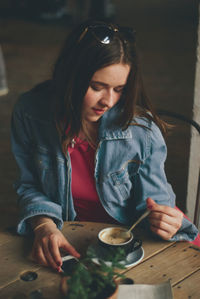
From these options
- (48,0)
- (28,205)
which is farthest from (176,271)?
(48,0)

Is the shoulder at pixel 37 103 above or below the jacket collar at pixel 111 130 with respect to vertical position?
above

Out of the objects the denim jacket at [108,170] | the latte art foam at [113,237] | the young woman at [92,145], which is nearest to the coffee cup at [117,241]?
the latte art foam at [113,237]

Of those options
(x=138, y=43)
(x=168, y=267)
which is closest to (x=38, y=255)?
(x=168, y=267)

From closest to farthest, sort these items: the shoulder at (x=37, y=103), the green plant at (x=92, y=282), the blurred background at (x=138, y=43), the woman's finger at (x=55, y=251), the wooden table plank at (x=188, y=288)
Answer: the green plant at (x=92, y=282)
the wooden table plank at (x=188, y=288)
the woman's finger at (x=55, y=251)
the shoulder at (x=37, y=103)
the blurred background at (x=138, y=43)

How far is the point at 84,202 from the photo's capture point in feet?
5.11

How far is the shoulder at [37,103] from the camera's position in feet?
4.90

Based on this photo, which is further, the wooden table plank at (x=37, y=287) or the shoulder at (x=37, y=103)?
the shoulder at (x=37, y=103)

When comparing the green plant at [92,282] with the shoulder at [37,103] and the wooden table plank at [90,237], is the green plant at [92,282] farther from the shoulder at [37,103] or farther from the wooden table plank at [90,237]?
the shoulder at [37,103]

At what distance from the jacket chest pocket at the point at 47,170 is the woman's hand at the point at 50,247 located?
0.79ft

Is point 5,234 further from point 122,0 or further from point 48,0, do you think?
point 122,0

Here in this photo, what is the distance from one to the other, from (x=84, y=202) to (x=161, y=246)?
0.42m

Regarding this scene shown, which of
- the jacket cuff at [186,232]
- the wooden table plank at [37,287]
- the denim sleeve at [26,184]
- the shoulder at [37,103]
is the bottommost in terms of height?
the wooden table plank at [37,287]

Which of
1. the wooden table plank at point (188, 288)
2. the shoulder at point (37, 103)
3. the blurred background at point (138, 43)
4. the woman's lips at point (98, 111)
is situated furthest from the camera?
the blurred background at point (138, 43)

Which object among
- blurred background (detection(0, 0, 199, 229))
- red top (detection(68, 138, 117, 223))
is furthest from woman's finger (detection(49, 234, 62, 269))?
blurred background (detection(0, 0, 199, 229))
